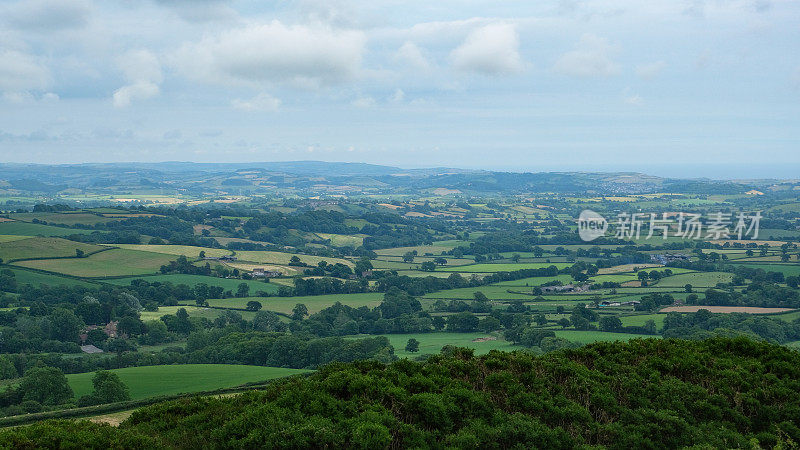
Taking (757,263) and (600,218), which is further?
(600,218)

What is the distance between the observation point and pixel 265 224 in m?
154

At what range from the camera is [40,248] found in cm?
9419

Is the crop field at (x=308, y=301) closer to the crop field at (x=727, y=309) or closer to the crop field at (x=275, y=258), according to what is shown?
the crop field at (x=275, y=258)

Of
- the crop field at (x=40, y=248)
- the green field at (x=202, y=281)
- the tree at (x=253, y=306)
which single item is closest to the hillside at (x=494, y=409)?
the tree at (x=253, y=306)

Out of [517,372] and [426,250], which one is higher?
[517,372]

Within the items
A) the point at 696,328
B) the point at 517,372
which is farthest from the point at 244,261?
the point at 517,372

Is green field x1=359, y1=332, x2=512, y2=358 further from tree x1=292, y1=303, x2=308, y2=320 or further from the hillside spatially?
the hillside

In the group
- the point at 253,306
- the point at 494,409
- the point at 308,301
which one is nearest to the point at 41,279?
the point at 253,306

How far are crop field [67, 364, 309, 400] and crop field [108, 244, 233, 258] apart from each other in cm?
5938

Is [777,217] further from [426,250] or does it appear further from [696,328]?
[696,328]

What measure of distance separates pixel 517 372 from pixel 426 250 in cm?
11214

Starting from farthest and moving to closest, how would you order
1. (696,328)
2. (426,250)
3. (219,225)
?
(219,225), (426,250), (696,328)

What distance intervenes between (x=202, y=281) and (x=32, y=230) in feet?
149

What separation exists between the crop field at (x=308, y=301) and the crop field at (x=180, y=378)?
26.8 m
